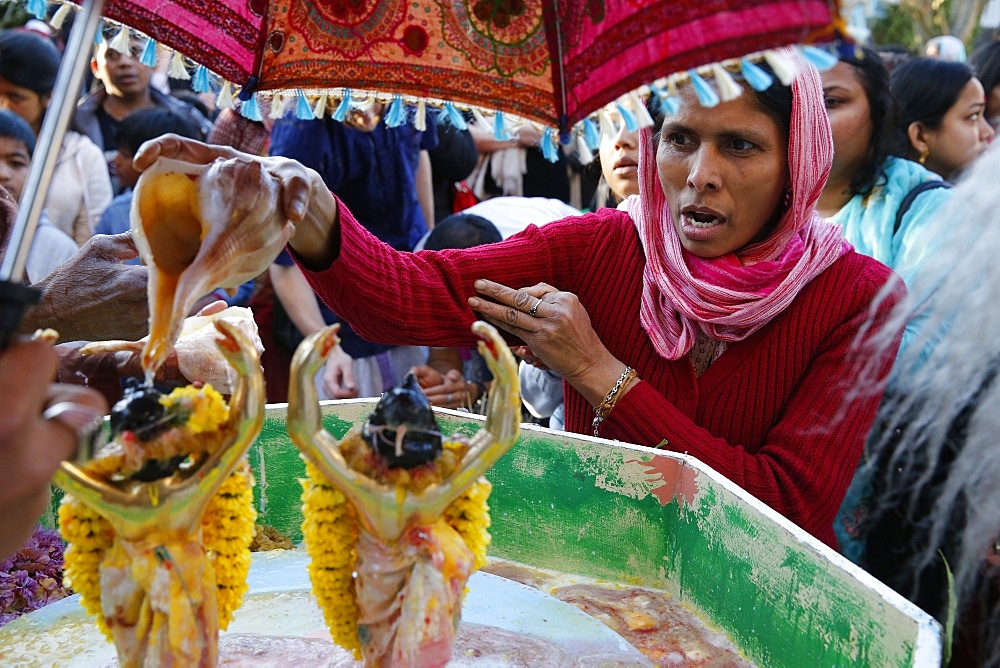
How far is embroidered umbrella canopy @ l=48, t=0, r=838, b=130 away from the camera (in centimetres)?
161

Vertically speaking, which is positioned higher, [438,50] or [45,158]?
[438,50]

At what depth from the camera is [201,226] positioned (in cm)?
137

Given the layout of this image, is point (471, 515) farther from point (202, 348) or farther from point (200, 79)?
point (200, 79)

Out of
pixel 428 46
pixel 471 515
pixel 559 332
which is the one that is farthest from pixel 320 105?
pixel 471 515

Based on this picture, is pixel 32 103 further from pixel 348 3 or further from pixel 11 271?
pixel 11 271

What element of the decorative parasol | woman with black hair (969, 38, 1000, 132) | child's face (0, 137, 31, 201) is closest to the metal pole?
the decorative parasol

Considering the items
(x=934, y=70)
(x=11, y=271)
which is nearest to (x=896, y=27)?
(x=934, y=70)

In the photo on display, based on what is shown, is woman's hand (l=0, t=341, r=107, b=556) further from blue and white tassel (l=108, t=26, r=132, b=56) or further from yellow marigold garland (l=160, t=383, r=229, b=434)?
blue and white tassel (l=108, t=26, r=132, b=56)

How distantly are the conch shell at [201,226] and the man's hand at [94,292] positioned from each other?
54cm

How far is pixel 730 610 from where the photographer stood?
1656 mm

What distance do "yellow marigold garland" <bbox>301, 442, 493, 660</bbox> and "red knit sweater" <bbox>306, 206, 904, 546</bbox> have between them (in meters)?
0.67

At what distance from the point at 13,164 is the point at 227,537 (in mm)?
2502

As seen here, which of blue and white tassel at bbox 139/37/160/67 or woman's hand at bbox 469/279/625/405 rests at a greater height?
blue and white tassel at bbox 139/37/160/67

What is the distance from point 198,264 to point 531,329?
803mm
